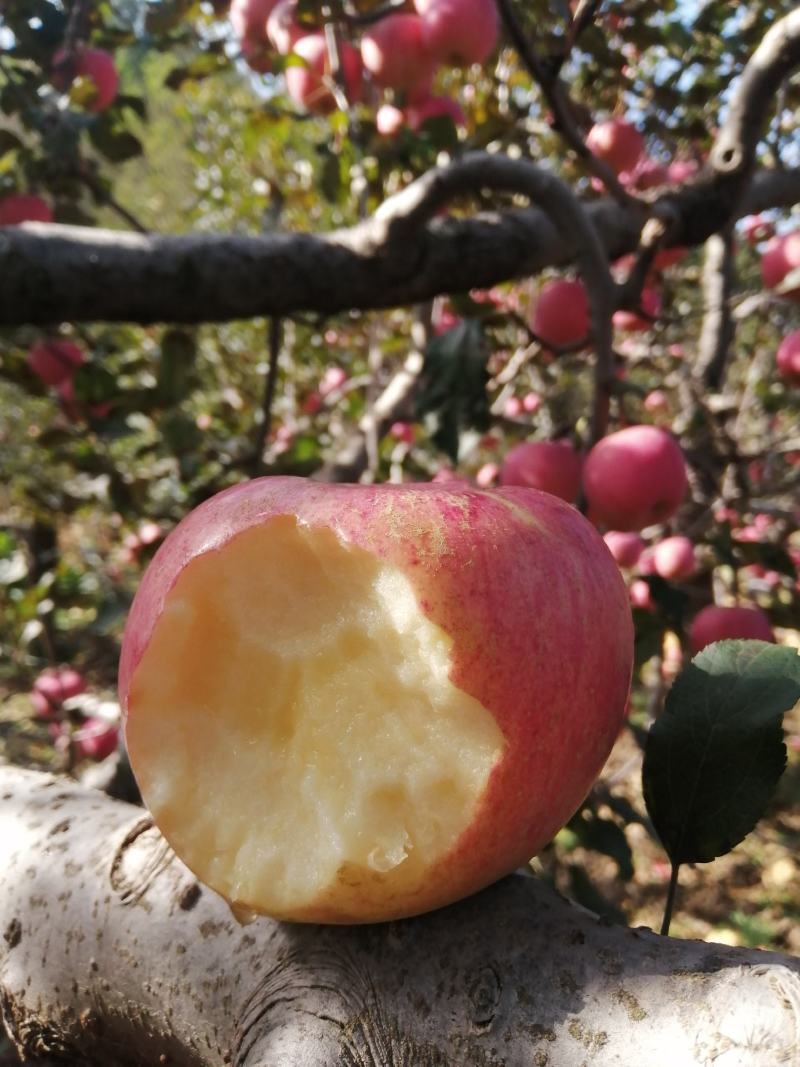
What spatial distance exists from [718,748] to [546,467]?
54 cm

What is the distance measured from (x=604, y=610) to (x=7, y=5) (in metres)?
1.38

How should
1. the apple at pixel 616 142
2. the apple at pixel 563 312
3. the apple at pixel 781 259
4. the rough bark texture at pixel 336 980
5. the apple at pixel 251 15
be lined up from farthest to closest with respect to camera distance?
the apple at pixel 616 142 < the apple at pixel 251 15 < the apple at pixel 781 259 < the apple at pixel 563 312 < the rough bark texture at pixel 336 980

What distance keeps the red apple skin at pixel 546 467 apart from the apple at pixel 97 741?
1225 mm

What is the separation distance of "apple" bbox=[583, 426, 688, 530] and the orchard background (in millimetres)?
17

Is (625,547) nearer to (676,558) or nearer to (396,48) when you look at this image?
(676,558)

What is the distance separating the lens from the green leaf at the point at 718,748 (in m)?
0.47

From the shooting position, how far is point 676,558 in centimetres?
151

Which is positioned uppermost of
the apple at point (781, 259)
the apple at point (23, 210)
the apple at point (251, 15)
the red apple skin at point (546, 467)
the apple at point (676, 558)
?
the apple at point (251, 15)

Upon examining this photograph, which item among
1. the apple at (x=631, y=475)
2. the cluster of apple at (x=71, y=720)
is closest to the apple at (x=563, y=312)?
the apple at (x=631, y=475)

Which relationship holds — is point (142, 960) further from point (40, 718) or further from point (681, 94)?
point (681, 94)

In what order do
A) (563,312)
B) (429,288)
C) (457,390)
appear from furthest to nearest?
(563,312) → (429,288) → (457,390)

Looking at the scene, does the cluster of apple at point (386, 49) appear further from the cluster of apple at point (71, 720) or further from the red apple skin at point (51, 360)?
the cluster of apple at point (71, 720)

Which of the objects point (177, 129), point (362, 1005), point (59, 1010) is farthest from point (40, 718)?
point (177, 129)

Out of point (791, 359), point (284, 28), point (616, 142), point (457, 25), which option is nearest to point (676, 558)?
point (791, 359)
